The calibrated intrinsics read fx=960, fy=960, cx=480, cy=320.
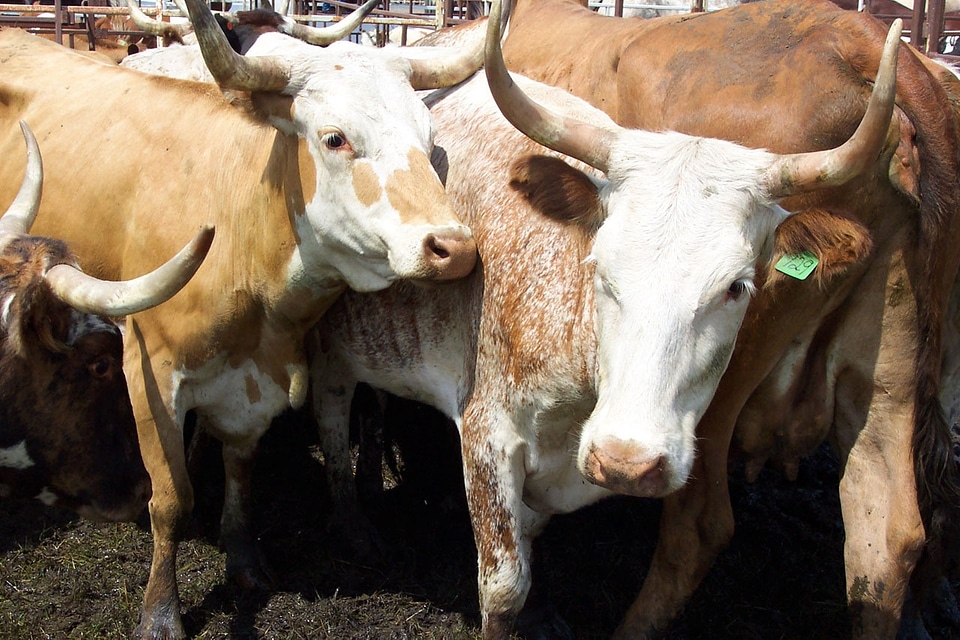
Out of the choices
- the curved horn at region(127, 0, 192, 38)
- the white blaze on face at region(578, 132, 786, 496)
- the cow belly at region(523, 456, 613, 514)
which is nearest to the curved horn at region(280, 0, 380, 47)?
the curved horn at region(127, 0, 192, 38)

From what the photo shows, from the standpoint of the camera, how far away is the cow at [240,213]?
11.7 feet

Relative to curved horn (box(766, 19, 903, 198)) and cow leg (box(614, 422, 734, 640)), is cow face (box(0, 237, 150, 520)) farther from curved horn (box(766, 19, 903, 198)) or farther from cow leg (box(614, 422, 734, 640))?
curved horn (box(766, 19, 903, 198))

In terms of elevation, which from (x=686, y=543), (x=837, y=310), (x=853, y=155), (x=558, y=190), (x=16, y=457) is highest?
(x=853, y=155)

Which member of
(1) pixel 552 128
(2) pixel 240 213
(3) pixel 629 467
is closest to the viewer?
(3) pixel 629 467

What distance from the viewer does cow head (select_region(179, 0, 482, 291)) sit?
3.43 meters

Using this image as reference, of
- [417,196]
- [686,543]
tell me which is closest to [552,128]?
[417,196]

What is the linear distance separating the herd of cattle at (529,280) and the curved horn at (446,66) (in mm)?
15

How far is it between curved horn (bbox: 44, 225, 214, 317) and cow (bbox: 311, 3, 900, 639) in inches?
44.7

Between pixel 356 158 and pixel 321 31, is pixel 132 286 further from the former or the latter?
pixel 321 31

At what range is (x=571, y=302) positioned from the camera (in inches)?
→ 138

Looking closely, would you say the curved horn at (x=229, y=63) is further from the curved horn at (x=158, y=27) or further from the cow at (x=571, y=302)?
the curved horn at (x=158, y=27)

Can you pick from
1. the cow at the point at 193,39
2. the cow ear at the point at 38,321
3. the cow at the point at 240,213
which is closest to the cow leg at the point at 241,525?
the cow at the point at 240,213

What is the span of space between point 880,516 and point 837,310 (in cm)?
83

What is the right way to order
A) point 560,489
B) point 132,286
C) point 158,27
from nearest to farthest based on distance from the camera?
1. point 132,286
2. point 560,489
3. point 158,27
